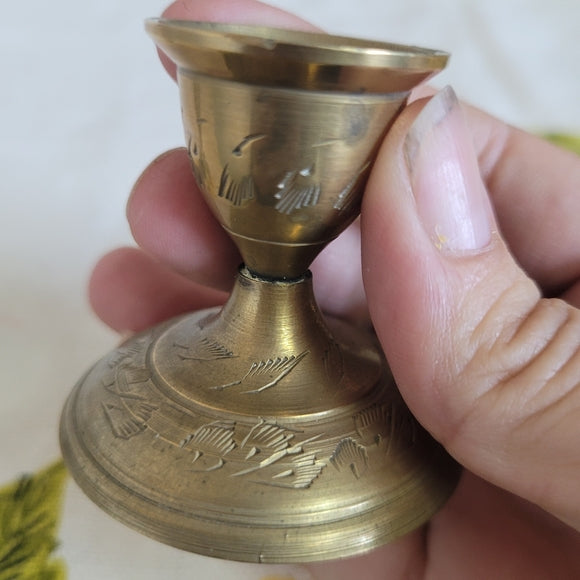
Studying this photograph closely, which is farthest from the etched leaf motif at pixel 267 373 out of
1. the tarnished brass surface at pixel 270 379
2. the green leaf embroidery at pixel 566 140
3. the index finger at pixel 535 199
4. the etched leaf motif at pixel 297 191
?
the green leaf embroidery at pixel 566 140

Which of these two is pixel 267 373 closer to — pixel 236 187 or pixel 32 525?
pixel 236 187

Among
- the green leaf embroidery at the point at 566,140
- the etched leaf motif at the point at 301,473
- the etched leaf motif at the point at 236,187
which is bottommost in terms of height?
the green leaf embroidery at the point at 566,140

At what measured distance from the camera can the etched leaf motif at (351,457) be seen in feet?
1.80

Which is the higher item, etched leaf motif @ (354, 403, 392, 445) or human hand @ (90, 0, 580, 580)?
human hand @ (90, 0, 580, 580)

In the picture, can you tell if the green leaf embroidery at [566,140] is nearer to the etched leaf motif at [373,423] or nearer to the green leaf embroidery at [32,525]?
the etched leaf motif at [373,423]

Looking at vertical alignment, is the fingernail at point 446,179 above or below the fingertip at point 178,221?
above

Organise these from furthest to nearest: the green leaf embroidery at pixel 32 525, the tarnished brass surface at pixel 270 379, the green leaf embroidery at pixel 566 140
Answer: the green leaf embroidery at pixel 566 140 → the green leaf embroidery at pixel 32 525 → the tarnished brass surface at pixel 270 379

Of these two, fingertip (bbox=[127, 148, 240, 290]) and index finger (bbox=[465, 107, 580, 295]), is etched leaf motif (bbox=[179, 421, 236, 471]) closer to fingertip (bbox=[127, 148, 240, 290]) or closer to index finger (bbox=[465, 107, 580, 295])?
fingertip (bbox=[127, 148, 240, 290])

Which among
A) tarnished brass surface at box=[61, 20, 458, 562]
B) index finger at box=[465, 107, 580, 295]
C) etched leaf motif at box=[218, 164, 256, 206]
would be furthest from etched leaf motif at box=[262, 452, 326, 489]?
index finger at box=[465, 107, 580, 295]

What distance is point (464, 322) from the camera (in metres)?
0.53

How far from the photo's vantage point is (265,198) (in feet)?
1.68

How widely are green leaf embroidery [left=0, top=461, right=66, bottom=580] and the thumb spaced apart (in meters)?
0.45

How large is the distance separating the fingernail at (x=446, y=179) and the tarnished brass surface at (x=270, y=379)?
3 centimetres

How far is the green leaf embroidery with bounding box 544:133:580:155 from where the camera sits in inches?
50.9
